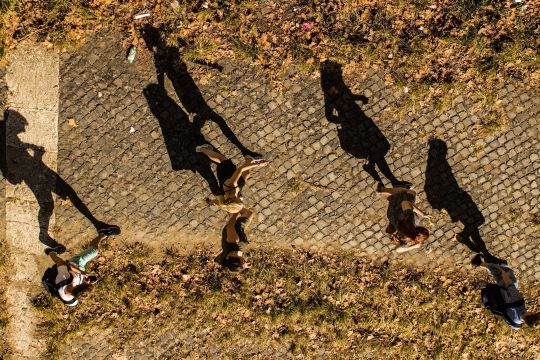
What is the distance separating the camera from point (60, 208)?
8008mm

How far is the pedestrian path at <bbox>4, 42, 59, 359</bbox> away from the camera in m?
7.69

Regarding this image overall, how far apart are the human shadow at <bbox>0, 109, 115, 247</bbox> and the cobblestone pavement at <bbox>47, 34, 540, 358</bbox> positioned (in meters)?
0.17

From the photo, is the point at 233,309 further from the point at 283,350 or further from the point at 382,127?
the point at 382,127

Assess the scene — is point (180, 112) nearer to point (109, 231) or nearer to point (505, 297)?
point (109, 231)

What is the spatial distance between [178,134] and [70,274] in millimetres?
3086

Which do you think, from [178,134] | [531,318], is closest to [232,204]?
[178,134]

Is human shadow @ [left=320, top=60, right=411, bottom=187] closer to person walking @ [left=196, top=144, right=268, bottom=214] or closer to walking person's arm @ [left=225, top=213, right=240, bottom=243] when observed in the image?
person walking @ [left=196, top=144, right=268, bottom=214]

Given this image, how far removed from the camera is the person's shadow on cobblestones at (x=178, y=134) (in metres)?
7.85

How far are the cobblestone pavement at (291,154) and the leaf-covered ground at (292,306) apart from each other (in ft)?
1.64

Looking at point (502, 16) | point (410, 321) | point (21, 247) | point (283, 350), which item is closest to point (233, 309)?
point (283, 350)

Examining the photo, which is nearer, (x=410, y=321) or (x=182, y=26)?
(x=182, y=26)

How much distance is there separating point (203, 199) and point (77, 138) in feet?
8.35

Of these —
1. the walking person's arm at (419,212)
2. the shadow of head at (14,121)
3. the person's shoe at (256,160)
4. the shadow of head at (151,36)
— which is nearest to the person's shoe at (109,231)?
the shadow of head at (14,121)

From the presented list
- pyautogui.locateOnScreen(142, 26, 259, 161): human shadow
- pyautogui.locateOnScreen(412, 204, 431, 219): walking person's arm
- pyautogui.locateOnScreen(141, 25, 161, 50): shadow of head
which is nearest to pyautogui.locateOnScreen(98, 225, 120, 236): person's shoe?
pyautogui.locateOnScreen(142, 26, 259, 161): human shadow
